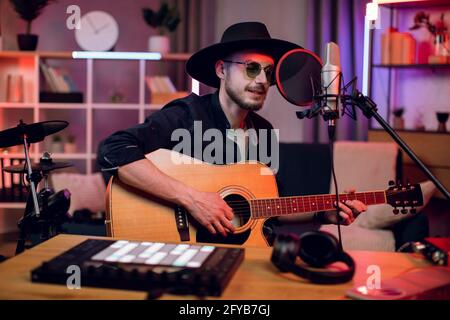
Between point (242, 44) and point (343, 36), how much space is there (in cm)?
235

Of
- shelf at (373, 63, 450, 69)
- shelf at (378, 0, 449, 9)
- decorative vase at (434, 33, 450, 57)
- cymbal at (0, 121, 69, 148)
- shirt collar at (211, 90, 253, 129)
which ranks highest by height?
shelf at (378, 0, 449, 9)

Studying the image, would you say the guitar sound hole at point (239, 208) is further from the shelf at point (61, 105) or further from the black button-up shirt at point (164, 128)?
the shelf at point (61, 105)

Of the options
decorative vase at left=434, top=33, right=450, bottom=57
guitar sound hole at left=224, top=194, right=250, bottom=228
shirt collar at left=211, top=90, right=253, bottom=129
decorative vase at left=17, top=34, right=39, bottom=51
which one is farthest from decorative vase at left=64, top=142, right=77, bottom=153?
guitar sound hole at left=224, top=194, right=250, bottom=228

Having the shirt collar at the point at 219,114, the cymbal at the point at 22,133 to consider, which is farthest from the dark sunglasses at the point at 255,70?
the cymbal at the point at 22,133

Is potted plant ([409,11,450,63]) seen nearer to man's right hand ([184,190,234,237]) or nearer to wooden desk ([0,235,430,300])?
man's right hand ([184,190,234,237])

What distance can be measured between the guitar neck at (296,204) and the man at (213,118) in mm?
47

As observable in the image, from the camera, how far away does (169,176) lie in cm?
181

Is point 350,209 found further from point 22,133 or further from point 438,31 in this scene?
point 438,31

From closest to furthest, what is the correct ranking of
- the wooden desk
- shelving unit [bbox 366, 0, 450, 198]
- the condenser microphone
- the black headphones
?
the wooden desk, the black headphones, the condenser microphone, shelving unit [bbox 366, 0, 450, 198]

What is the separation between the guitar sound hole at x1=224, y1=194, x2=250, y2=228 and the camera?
178cm

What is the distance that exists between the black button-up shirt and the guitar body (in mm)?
76

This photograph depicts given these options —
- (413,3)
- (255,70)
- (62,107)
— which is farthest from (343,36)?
(255,70)

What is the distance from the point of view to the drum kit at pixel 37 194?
1.88 m

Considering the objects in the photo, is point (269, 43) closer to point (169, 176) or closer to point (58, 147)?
point (169, 176)
